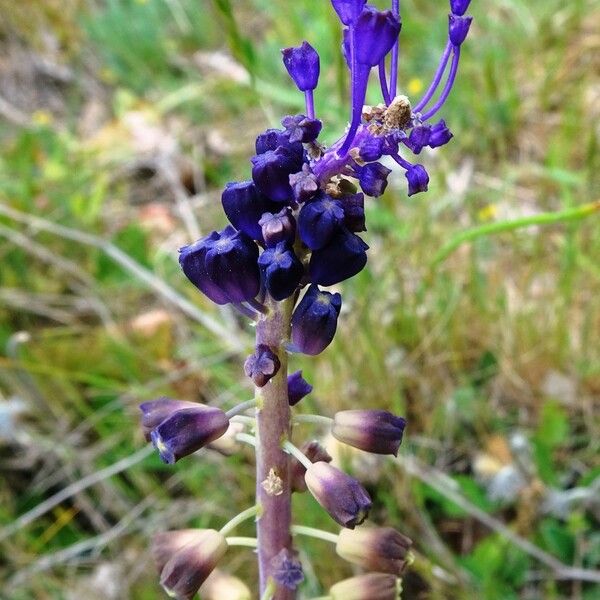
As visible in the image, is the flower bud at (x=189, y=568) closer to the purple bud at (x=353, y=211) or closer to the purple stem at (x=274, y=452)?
the purple stem at (x=274, y=452)

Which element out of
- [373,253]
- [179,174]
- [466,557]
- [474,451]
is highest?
[179,174]

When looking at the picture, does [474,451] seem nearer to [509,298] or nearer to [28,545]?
[509,298]

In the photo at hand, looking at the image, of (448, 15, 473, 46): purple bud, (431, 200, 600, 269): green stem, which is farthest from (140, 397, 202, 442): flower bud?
(431, 200, 600, 269): green stem

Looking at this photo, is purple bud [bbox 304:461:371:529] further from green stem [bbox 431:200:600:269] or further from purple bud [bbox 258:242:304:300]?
green stem [bbox 431:200:600:269]

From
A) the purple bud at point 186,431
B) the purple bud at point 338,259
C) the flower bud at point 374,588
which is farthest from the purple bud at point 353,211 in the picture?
the flower bud at point 374,588

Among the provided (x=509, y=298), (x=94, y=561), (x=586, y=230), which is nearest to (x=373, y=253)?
(x=509, y=298)
